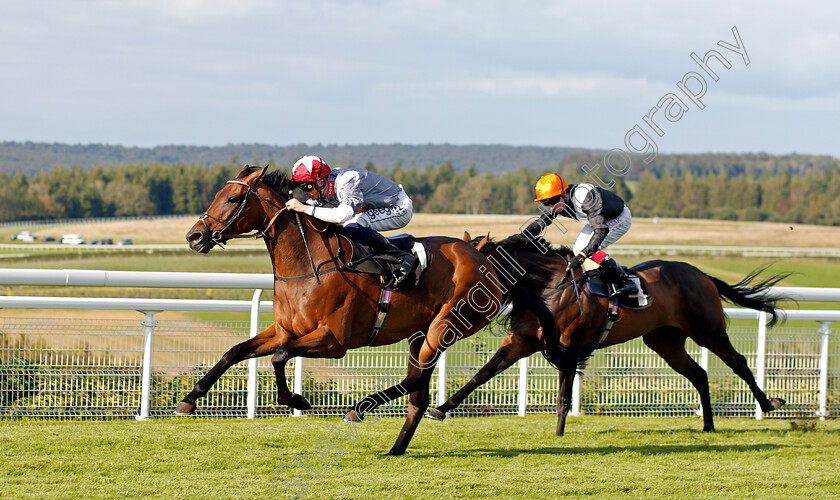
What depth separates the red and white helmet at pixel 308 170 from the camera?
492 cm

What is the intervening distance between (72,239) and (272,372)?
48454mm

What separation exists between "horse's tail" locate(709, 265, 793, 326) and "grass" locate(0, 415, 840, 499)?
2.96 feet

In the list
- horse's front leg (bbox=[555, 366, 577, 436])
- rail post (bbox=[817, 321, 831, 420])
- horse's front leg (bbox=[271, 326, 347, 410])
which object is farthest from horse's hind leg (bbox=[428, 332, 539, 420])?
rail post (bbox=[817, 321, 831, 420])

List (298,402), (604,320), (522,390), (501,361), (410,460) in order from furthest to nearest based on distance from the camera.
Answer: (522,390) → (604,320) → (501,361) → (410,460) → (298,402)

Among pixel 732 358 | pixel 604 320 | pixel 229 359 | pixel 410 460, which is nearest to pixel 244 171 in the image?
pixel 229 359

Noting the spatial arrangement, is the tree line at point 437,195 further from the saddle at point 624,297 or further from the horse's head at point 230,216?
the horse's head at point 230,216

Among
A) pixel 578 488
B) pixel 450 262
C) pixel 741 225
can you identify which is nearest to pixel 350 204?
pixel 450 262

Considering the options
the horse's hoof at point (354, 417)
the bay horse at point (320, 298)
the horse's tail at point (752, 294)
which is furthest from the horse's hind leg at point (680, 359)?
the horse's hoof at point (354, 417)

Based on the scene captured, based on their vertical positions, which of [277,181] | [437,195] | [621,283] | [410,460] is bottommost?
[410,460]

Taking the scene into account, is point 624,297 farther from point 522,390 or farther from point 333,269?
point 333,269

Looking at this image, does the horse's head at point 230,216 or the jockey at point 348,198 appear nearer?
the horse's head at point 230,216

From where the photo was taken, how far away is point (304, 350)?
4.65 m

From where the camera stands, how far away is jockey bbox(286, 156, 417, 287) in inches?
191

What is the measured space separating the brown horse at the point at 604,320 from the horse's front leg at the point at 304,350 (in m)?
1.17
